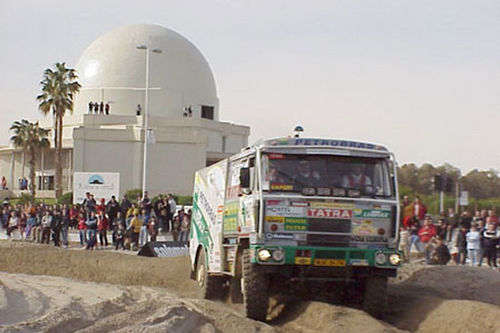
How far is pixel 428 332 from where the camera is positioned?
12.5 meters

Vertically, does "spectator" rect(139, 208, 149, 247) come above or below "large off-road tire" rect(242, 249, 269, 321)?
above

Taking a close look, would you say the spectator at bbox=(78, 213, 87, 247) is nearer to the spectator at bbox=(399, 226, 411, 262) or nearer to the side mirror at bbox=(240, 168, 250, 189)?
the spectator at bbox=(399, 226, 411, 262)

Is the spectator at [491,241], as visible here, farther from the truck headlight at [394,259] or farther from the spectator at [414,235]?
the truck headlight at [394,259]

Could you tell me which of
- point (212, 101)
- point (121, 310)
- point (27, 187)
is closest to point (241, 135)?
point (212, 101)

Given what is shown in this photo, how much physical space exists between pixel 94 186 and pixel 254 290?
2945 cm

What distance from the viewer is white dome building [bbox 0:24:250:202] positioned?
61.2 m

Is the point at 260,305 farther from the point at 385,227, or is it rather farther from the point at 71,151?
the point at 71,151

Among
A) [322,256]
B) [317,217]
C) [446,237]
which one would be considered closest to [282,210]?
[317,217]

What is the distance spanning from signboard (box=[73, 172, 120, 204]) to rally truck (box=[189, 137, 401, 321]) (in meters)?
28.1

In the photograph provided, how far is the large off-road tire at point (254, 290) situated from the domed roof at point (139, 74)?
189 feet

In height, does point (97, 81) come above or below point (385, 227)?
above

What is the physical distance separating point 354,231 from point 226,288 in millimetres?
4101

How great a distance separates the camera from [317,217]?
12.7m

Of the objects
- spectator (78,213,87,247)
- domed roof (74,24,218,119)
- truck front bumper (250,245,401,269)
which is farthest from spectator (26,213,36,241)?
domed roof (74,24,218,119)
